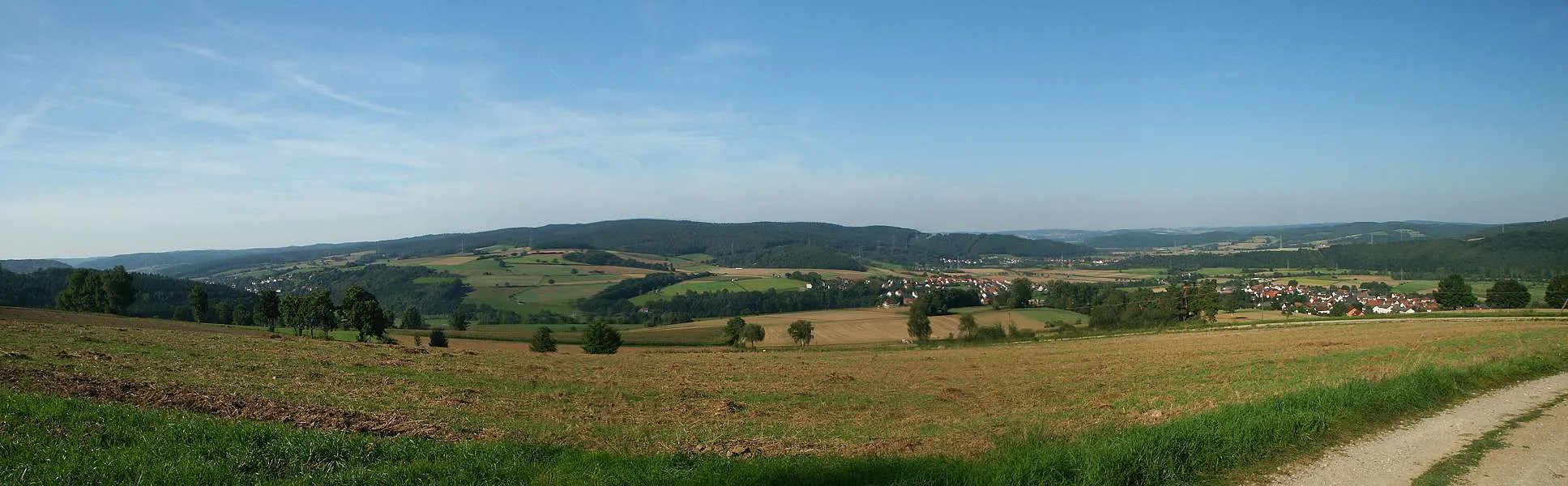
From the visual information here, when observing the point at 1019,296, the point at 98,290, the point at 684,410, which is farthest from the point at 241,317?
the point at 1019,296

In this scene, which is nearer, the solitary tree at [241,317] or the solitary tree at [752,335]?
the solitary tree at [752,335]

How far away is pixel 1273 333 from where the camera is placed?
4222cm

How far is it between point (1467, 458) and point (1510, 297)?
81230 mm

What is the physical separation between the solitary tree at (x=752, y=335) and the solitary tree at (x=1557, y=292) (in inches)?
2579

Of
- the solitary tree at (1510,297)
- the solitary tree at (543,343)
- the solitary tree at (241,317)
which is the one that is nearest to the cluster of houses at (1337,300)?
the solitary tree at (1510,297)

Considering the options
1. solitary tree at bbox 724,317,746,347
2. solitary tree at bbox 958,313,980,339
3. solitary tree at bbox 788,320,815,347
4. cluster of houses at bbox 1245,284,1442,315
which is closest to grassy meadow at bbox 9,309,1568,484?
solitary tree at bbox 958,313,980,339

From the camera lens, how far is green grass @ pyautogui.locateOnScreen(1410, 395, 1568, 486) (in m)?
7.87

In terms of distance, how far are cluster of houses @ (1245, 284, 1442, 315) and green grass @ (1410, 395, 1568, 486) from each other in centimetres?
7327

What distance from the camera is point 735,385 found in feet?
69.6

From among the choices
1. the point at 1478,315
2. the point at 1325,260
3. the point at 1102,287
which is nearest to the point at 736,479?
the point at 1478,315

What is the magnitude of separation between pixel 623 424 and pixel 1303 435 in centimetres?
1004

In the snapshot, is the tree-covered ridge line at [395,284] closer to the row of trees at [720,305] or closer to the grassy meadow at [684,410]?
the row of trees at [720,305]

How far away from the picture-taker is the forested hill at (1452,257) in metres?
95.1

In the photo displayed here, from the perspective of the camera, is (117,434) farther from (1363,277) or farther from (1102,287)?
(1363,277)
